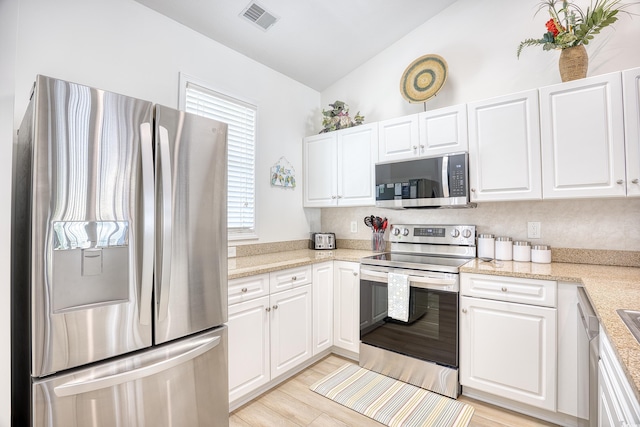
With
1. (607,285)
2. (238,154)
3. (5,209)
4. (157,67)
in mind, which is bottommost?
(607,285)

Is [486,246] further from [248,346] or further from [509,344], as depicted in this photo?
[248,346]

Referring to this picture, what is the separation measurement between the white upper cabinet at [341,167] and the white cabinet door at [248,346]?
1.31 meters

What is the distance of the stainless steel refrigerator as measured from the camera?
116cm

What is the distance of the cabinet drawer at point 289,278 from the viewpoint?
224 cm

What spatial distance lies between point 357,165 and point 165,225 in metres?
1.94

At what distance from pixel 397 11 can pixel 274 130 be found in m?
1.49

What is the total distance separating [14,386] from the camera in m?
1.42

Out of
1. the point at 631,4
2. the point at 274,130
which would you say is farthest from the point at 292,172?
the point at 631,4

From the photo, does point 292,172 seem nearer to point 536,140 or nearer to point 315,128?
point 315,128

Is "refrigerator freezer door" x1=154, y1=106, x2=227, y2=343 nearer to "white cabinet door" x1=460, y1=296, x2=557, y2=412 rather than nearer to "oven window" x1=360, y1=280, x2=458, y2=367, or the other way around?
"oven window" x1=360, y1=280, x2=458, y2=367

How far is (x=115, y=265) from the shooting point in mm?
1292

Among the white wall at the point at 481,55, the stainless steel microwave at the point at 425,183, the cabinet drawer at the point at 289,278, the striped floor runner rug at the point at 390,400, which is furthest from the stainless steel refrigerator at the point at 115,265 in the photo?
the white wall at the point at 481,55

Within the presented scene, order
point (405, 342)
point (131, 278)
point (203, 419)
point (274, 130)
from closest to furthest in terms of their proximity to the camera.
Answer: point (131, 278) < point (203, 419) < point (405, 342) < point (274, 130)

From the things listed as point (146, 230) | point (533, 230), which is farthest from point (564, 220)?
point (146, 230)
